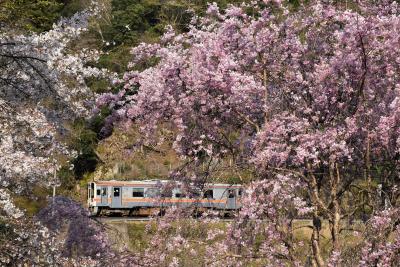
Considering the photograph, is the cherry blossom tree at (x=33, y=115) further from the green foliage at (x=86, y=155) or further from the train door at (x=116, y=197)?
the green foliage at (x=86, y=155)

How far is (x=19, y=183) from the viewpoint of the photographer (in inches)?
314

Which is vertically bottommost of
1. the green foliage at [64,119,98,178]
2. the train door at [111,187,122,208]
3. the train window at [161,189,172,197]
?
the train door at [111,187,122,208]

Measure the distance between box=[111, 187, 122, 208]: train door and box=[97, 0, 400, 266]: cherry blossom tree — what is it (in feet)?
70.1

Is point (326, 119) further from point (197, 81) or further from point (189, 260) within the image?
point (189, 260)

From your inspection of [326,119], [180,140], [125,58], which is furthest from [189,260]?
[125,58]

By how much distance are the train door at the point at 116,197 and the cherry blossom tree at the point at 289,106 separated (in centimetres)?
2136

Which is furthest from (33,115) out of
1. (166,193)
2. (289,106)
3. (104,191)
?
(104,191)

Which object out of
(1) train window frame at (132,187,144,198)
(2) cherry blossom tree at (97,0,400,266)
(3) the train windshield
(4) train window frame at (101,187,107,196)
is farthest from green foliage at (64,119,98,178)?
(2) cherry blossom tree at (97,0,400,266)

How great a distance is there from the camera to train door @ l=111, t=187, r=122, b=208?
30.8 meters

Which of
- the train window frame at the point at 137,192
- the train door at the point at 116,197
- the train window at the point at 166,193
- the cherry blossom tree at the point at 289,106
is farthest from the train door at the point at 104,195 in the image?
the cherry blossom tree at the point at 289,106

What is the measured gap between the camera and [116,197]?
31.0 m

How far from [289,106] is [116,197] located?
75.1 ft

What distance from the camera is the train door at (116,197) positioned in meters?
30.8

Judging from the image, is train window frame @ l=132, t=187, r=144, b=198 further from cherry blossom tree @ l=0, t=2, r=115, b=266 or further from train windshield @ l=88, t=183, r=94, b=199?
cherry blossom tree @ l=0, t=2, r=115, b=266
